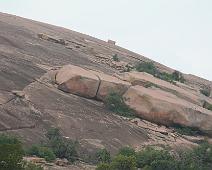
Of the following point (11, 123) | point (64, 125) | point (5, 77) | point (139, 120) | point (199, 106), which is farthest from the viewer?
point (199, 106)

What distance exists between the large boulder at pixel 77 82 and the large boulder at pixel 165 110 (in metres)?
2.02

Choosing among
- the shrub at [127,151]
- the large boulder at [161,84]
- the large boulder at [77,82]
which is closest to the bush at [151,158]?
the shrub at [127,151]

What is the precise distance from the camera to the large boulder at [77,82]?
29.4 meters

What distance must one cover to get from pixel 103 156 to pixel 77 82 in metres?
7.22

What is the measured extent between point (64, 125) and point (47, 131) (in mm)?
1572

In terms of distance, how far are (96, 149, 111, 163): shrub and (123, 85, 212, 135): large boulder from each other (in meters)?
6.52

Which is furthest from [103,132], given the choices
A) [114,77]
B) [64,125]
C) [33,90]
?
[114,77]

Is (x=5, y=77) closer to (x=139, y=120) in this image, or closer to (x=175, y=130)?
(x=139, y=120)

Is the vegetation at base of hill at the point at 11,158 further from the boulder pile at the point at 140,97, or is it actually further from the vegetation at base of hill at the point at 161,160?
the boulder pile at the point at 140,97

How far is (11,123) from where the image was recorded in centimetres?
2362

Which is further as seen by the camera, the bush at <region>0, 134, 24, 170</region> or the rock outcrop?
the rock outcrop

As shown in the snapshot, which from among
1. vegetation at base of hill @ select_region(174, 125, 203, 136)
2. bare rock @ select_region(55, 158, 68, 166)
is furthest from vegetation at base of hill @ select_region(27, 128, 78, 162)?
vegetation at base of hill @ select_region(174, 125, 203, 136)

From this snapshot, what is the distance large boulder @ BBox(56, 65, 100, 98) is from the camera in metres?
29.4

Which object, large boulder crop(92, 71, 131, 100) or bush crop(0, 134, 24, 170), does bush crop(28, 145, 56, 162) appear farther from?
large boulder crop(92, 71, 131, 100)
